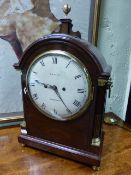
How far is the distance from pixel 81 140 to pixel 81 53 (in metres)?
0.25

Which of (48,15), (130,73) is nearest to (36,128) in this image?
(48,15)

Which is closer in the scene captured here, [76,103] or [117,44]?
[76,103]

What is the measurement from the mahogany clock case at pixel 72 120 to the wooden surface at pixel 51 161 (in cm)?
2

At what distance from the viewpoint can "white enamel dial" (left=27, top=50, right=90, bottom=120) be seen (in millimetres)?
595

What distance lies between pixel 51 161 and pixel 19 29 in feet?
1.52

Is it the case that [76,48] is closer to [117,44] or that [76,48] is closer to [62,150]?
[62,150]

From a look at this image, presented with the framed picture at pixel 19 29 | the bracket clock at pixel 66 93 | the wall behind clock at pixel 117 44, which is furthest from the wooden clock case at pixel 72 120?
the wall behind clock at pixel 117 44

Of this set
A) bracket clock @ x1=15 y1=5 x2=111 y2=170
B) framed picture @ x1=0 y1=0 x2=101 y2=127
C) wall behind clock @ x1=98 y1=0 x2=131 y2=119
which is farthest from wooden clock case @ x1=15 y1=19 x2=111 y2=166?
wall behind clock @ x1=98 y1=0 x2=131 y2=119

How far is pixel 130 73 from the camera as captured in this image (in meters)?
1.03

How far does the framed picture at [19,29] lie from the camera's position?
2.56 feet

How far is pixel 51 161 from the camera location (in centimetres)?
66

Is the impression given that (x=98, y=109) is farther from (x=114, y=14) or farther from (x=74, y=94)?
(x=114, y=14)

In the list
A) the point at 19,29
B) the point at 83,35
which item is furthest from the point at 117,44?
the point at 19,29

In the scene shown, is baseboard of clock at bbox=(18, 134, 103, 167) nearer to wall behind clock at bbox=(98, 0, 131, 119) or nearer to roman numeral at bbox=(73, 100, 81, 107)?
roman numeral at bbox=(73, 100, 81, 107)
